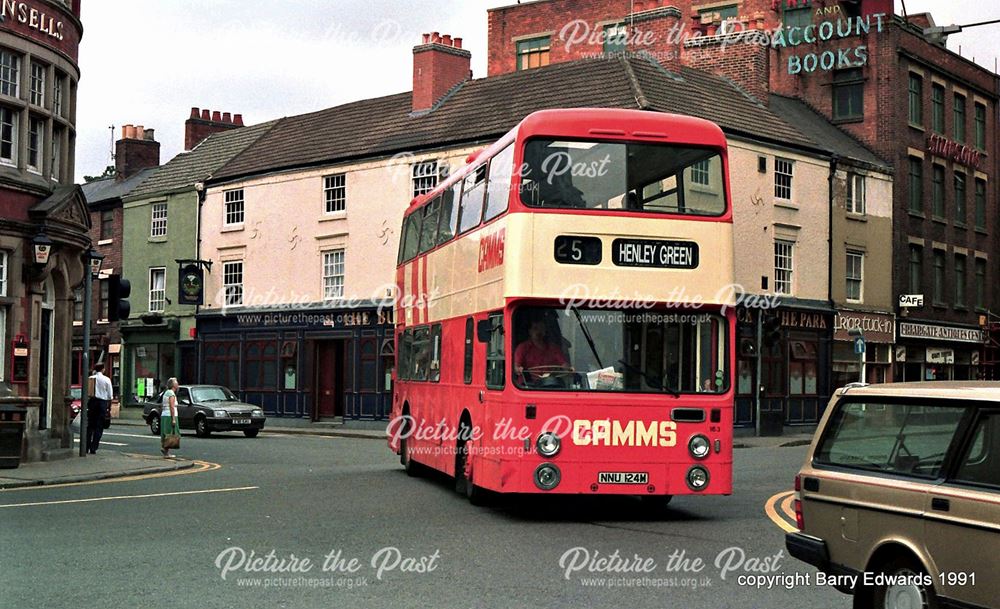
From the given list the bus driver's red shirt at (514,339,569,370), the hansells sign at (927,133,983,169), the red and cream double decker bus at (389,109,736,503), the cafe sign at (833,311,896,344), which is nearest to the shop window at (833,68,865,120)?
the hansells sign at (927,133,983,169)

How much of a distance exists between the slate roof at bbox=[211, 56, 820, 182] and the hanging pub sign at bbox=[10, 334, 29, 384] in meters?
17.6

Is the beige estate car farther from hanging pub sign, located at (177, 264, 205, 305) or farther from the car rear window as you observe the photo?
hanging pub sign, located at (177, 264, 205, 305)

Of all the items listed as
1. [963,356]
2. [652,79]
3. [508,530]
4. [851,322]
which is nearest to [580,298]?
[508,530]

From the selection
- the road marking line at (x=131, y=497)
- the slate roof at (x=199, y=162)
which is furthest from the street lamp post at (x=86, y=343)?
the slate roof at (x=199, y=162)

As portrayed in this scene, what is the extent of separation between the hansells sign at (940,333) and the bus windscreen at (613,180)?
98.4ft

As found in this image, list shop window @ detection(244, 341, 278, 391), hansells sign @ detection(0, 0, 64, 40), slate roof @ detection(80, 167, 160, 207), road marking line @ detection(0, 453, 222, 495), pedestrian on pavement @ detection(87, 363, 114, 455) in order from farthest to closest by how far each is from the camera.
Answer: slate roof @ detection(80, 167, 160, 207) < shop window @ detection(244, 341, 278, 391) < pedestrian on pavement @ detection(87, 363, 114, 455) < hansells sign @ detection(0, 0, 64, 40) < road marking line @ detection(0, 453, 222, 495)

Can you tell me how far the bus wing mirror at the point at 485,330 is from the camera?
1398 centimetres

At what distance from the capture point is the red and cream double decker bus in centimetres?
1320

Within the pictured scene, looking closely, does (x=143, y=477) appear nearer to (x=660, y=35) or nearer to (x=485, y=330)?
(x=485, y=330)

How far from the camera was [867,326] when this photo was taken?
131 feet

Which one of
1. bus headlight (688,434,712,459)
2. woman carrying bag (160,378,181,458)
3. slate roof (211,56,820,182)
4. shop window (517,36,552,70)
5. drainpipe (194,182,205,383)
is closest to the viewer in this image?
bus headlight (688,434,712,459)

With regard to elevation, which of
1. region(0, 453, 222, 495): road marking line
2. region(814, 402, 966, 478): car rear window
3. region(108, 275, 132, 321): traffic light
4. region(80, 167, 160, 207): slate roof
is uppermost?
region(80, 167, 160, 207): slate roof

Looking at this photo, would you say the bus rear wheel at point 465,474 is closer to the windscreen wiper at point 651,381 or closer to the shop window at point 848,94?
the windscreen wiper at point 651,381

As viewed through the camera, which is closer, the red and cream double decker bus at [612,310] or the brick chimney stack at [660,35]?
the red and cream double decker bus at [612,310]
